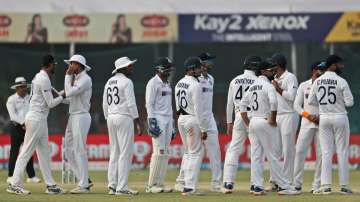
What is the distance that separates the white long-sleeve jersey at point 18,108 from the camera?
25062 millimetres

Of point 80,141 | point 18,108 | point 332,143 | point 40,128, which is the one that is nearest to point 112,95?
point 80,141

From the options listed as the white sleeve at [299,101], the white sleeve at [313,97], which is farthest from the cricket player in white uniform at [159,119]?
the white sleeve at [313,97]

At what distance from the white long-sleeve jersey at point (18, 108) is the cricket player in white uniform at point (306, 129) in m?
6.92

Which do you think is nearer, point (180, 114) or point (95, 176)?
point (180, 114)

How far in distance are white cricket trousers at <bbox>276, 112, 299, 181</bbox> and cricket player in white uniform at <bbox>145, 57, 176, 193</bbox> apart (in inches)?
82.7

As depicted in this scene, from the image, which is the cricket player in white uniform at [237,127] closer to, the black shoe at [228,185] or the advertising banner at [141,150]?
the black shoe at [228,185]

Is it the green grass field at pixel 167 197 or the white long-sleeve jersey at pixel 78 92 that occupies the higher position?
the white long-sleeve jersey at pixel 78 92

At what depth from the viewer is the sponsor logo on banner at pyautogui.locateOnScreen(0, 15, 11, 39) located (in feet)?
115

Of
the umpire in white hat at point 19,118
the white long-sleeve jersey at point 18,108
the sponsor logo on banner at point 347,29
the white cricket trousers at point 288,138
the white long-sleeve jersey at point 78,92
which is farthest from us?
the sponsor logo on banner at point 347,29

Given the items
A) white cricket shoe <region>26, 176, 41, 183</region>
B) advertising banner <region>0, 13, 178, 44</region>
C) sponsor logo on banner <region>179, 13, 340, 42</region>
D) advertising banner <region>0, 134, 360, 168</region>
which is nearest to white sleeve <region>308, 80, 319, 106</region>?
white cricket shoe <region>26, 176, 41, 183</region>

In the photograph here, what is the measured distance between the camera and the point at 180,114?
806 inches

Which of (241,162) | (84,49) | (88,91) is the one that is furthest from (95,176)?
(84,49)

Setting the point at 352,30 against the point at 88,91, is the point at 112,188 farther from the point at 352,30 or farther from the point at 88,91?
the point at 352,30

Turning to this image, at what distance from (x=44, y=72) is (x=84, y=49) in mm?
16272
